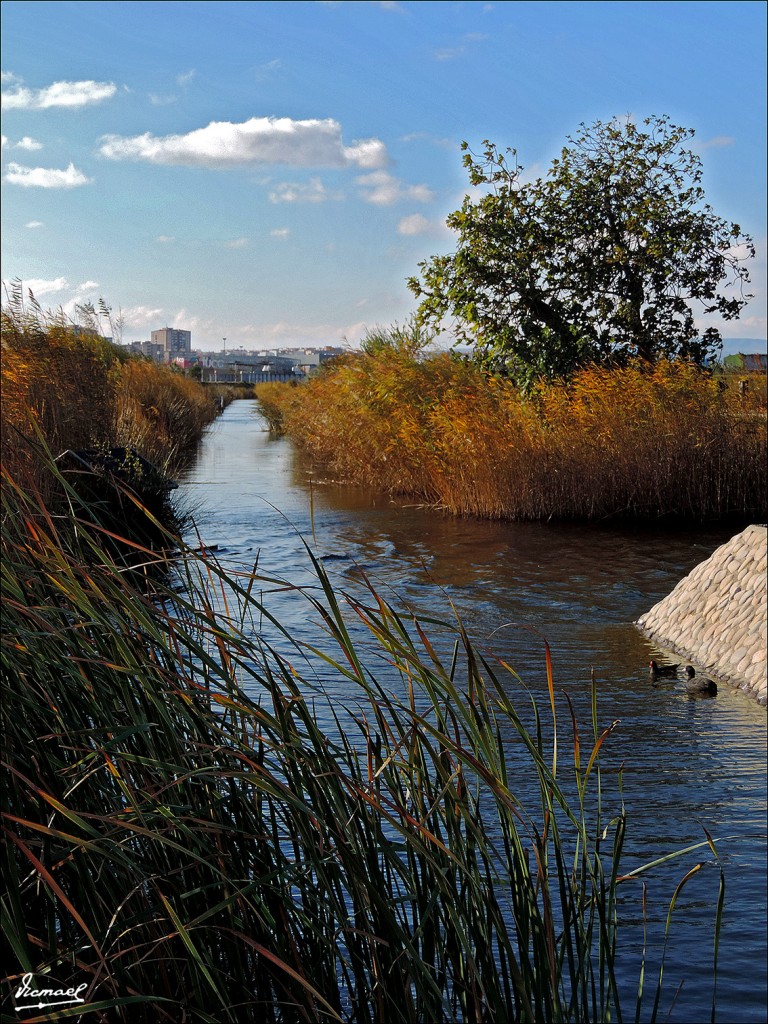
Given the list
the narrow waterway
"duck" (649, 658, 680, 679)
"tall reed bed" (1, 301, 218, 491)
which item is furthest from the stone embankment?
"tall reed bed" (1, 301, 218, 491)

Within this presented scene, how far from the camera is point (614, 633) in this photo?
8945mm

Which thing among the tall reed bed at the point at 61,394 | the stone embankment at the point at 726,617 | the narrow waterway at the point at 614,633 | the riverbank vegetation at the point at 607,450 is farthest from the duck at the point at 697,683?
the riverbank vegetation at the point at 607,450

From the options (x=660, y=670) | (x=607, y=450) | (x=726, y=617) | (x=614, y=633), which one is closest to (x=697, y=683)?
(x=660, y=670)

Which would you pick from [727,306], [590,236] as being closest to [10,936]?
[590,236]

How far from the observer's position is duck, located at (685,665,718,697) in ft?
23.8

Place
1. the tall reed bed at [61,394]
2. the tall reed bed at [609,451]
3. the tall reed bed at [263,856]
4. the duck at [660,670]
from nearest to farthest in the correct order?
the tall reed bed at [263,856], the duck at [660,670], the tall reed bed at [61,394], the tall reed bed at [609,451]

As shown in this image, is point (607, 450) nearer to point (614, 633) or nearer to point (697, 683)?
point (614, 633)

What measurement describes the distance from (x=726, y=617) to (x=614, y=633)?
39.3 inches

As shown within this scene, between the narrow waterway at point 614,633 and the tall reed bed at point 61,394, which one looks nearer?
the narrow waterway at point 614,633

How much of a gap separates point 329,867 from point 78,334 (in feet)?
51.2

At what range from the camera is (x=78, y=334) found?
656 inches

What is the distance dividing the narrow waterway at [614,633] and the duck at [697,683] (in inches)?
3.2

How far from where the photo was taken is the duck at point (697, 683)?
7.27m

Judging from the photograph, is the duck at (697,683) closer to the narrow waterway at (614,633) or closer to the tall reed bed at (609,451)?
the narrow waterway at (614,633)
